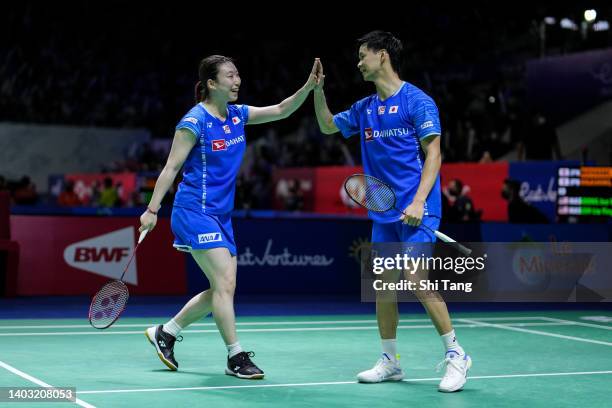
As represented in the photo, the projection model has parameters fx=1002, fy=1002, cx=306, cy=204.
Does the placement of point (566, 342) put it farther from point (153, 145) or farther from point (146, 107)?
point (146, 107)

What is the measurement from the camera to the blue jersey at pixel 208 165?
6266 mm

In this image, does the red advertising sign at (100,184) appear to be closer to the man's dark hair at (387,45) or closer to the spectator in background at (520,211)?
the spectator in background at (520,211)

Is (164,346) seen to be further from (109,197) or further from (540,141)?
(109,197)

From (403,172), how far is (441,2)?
21.4m

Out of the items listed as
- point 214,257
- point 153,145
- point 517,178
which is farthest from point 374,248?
point 153,145

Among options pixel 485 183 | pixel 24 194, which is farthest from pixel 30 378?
pixel 24 194

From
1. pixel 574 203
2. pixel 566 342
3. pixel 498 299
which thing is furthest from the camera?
pixel 574 203

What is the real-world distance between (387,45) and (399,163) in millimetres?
739

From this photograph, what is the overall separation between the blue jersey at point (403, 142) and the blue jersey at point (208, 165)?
938 mm

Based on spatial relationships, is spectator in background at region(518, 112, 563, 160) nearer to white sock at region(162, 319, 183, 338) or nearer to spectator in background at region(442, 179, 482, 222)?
spectator in background at region(442, 179, 482, 222)

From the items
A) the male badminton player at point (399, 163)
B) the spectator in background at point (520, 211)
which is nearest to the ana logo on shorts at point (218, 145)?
the male badminton player at point (399, 163)

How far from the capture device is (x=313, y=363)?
6.99 meters

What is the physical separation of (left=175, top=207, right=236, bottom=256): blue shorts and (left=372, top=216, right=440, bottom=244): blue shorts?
969mm

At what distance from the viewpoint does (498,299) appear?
12.6 meters
